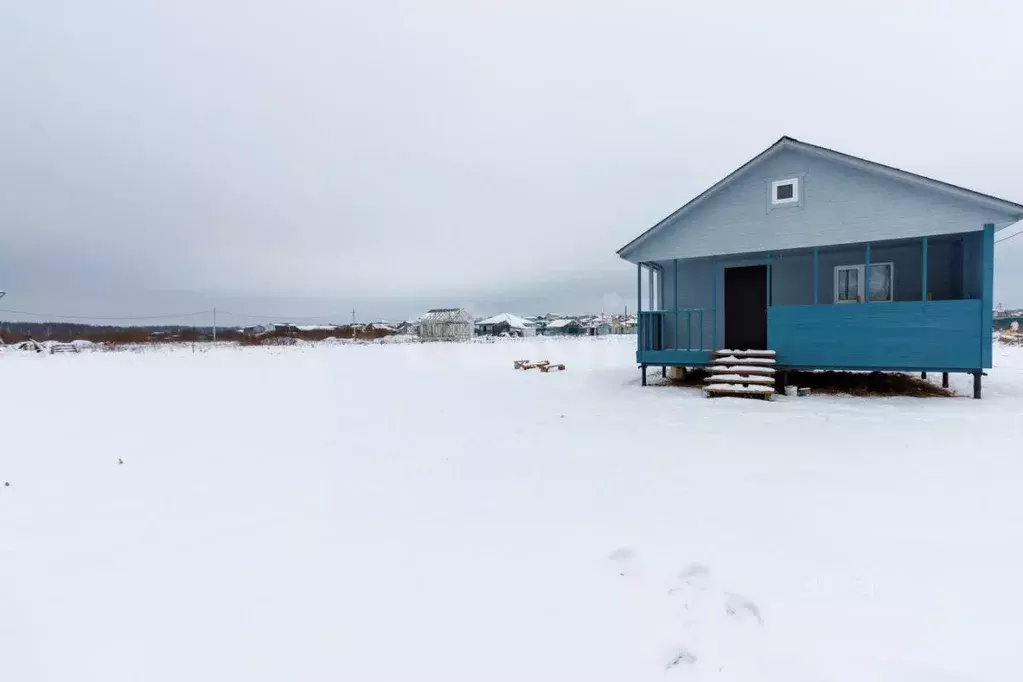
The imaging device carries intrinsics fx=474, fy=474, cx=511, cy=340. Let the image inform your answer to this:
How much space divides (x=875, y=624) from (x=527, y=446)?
14.7 ft

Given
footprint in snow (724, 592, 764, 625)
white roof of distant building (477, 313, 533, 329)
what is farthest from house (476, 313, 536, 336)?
footprint in snow (724, 592, 764, 625)

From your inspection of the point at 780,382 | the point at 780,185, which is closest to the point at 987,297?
the point at 780,382

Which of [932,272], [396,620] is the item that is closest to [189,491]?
[396,620]

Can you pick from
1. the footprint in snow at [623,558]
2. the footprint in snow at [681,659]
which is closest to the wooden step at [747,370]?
the footprint in snow at [623,558]

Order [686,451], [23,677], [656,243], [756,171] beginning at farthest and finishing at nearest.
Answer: [656,243], [756,171], [686,451], [23,677]

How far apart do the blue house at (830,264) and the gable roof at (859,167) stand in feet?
0.09

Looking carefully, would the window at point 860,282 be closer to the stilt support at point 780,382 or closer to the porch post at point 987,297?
the porch post at point 987,297

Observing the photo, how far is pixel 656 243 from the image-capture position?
43.3 feet

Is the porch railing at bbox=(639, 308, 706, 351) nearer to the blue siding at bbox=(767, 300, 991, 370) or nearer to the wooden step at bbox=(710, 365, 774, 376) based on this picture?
the wooden step at bbox=(710, 365, 774, 376)

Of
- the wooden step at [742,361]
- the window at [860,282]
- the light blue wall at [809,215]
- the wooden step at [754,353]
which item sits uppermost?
the light blue wall at [809,215]

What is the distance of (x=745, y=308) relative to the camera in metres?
13.6

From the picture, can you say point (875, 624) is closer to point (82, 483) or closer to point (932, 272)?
point (82, 483)

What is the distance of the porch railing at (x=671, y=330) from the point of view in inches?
520

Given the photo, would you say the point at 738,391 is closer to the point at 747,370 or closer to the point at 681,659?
the point at 747,370
